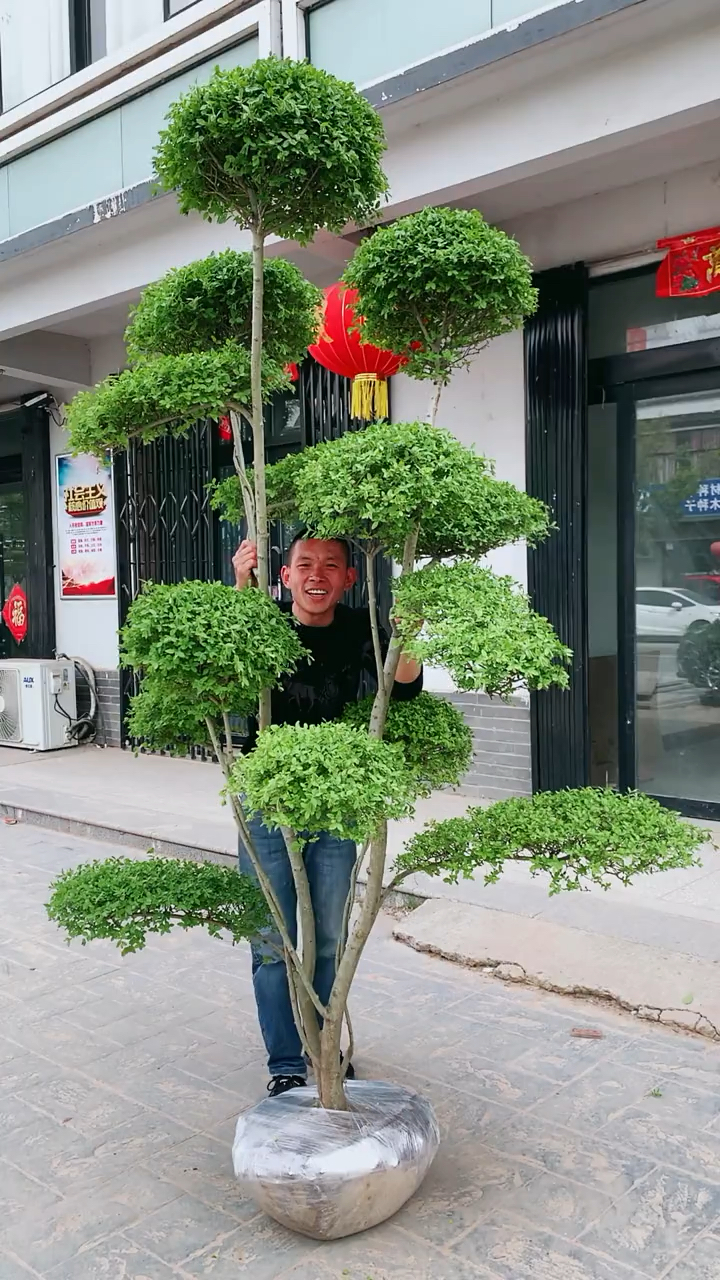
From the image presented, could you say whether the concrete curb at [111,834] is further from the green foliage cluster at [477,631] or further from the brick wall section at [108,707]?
the green foliage cluster at [477,631]

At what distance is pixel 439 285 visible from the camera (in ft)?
7.70

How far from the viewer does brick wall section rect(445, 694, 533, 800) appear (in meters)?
6.33

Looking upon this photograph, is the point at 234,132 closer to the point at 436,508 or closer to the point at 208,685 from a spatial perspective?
the point at 436,508

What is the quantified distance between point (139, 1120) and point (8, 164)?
7356 mm

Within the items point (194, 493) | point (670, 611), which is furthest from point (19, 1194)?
point (194, 493)

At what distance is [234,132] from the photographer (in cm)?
220

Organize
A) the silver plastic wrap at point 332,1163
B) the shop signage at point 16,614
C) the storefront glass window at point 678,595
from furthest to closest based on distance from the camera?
1. the shop signage at point 16,614
2. the storefront glass window at point 678,595
3. the silver plastic wrap at point 332,1163

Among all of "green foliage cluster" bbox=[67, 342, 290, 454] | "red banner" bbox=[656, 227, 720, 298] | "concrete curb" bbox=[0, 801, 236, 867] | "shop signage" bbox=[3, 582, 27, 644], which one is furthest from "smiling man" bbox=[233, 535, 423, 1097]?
"shop signage" bbox=[3, 582, 27, 644]

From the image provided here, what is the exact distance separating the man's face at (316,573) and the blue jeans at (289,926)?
654 millimetres

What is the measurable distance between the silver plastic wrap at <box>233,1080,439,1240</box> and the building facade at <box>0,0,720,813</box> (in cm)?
384

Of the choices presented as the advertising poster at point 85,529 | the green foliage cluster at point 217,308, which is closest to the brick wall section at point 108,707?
the advertising poster at point 85,529

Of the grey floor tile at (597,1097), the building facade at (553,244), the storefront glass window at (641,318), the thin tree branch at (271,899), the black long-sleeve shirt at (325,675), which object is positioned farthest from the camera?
the storefront glass window at (641,318)

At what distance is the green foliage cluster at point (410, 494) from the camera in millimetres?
2104

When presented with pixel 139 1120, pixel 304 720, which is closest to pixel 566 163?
pixel 304 720
